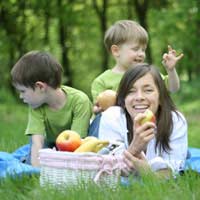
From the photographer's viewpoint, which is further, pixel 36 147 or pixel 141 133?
pixel 36 147

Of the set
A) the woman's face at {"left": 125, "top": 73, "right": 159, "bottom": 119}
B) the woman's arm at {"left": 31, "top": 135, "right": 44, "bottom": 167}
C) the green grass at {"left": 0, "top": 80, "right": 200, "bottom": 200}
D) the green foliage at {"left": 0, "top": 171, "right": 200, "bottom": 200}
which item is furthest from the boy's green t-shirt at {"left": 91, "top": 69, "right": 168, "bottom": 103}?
the green foliage at {"left": 0, "top": 171, "right": 200, "bottom": 200}

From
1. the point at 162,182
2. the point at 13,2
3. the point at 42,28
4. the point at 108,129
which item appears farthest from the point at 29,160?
the point at 42,28

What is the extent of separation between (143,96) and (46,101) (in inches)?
41.7

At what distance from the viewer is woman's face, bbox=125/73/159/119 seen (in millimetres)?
4178

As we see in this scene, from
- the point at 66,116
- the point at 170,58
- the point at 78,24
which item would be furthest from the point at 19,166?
the point at 78,24

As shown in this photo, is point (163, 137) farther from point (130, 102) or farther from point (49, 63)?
point (49, 63)

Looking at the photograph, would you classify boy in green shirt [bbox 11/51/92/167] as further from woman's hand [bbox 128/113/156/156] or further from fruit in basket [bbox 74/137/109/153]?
woman's hand [bbox 128/113/156/156]

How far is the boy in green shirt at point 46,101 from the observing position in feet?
15.8

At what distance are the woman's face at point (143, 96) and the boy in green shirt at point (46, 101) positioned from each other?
2.74ft

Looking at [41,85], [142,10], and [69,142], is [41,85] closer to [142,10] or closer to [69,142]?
[69,142]

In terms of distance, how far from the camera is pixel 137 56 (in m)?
5.46

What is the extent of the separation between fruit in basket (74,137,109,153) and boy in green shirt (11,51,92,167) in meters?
0.92

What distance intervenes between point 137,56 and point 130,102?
132 cm

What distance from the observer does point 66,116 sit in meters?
5.02
